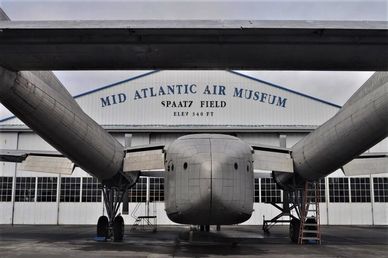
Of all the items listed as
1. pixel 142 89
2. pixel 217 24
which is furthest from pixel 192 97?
pixel 217 24

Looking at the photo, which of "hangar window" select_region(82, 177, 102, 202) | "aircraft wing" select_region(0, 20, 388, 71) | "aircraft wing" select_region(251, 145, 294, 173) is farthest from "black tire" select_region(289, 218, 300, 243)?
"hangar window" select_region(82, 177, 102, 202)

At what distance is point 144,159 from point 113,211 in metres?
4.05

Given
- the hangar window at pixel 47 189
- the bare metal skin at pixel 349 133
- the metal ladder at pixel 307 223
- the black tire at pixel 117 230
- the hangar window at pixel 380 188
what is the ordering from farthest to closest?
the hangar window at pixel 380 188, the hangar window at pixel 47 189, the black tire at pixel 117 230, the metal ladder at pixel 307 223, the bare metal skin at pixel 349 133

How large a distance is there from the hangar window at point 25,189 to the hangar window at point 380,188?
31.5 metres

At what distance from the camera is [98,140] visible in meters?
16.9

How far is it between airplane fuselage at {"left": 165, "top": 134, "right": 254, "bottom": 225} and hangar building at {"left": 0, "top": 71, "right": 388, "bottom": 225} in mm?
22077

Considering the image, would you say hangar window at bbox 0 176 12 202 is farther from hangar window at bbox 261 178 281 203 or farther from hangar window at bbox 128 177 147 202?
hangar window at bbox 261 178 281 203

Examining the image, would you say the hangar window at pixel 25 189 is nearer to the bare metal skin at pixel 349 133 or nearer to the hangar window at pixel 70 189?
the hangar window at pixel 70 189

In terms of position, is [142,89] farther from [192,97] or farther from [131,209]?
[131,209]

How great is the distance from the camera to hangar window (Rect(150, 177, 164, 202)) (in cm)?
3831

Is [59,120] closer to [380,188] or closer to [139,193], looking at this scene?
[139,193]

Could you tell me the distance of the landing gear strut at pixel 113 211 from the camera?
21.2 m

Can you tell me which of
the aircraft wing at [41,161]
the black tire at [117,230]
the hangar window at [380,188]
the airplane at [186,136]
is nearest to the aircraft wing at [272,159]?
the airplane at [186,136]

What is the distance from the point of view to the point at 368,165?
2273 cm
